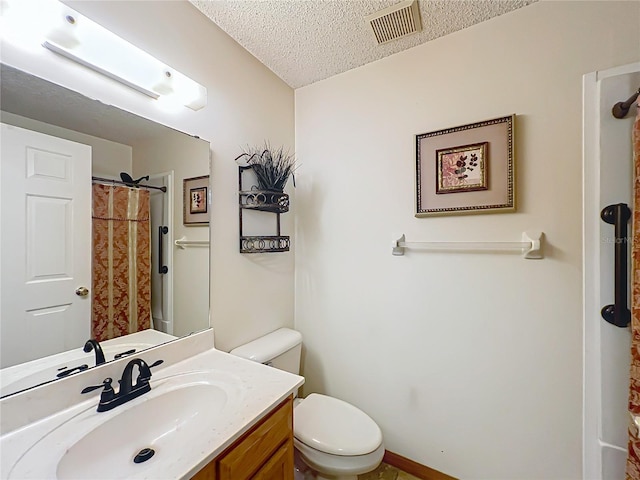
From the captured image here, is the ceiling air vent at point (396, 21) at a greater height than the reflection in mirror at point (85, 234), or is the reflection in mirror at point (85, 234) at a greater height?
the ceiling air vent at point (396, 21)

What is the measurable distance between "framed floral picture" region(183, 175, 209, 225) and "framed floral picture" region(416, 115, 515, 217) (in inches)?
41.2

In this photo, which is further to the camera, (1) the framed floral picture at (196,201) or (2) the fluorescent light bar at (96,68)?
(1) the framed floral picture at (196,201)

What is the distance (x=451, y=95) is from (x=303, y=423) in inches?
68.7

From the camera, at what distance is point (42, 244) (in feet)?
2.69

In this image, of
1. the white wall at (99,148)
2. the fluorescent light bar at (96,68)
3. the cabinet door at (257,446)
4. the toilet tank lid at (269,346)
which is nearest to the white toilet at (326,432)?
the toilet tank lid at (269,346)

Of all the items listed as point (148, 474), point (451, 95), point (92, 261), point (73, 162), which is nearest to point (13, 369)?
point (92, 261)

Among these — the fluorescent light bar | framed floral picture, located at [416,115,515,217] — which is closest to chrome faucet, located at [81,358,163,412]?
the fluorescent light bar

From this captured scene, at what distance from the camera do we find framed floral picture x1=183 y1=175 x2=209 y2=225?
1208 millimetres

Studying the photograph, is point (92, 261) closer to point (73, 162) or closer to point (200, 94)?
point (73, 162)

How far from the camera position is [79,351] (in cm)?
89

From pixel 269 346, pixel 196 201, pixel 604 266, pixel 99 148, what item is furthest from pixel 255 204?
pixel 604 266

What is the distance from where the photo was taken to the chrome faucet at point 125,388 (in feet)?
2.71

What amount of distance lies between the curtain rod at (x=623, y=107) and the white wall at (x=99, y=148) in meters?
1.77

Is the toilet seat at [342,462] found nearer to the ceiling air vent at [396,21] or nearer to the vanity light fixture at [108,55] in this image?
the vanity light fixture at [108,55]
